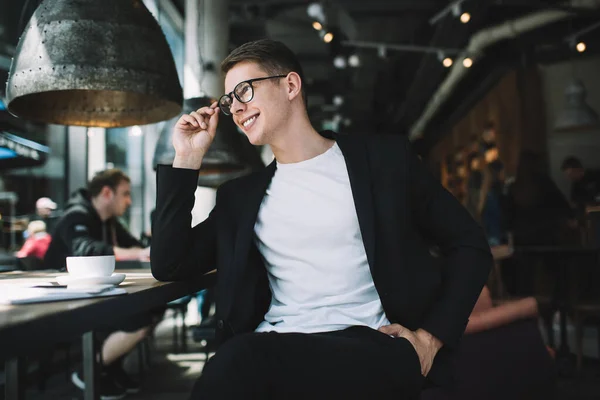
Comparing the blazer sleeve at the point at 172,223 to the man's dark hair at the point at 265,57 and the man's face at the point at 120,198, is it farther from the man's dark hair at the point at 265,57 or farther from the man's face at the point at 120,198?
the man's face at the point at 120,198

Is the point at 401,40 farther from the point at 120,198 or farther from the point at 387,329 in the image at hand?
the point at 387,329

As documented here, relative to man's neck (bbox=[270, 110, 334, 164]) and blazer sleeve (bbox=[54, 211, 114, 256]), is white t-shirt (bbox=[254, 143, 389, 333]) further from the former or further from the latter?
blazer sleeve (bbox=[54, 211, 114, 256])

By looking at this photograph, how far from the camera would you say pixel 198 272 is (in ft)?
6.42

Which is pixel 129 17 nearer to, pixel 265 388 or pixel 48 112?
pixel 48 112

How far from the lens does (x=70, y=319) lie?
4.01 feet

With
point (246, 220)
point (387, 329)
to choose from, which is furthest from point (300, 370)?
point (246, 220)

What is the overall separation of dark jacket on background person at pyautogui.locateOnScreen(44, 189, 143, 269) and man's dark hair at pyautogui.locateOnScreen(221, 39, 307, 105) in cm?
220

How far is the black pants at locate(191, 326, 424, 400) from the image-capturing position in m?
1.22

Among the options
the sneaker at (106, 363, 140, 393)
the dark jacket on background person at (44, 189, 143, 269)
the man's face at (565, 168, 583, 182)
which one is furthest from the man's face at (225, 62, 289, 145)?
the man's face at (565, 168, 583, 182)

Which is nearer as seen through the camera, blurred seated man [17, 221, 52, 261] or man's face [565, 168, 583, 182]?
blurred seated man [17, 221, 52, 261]

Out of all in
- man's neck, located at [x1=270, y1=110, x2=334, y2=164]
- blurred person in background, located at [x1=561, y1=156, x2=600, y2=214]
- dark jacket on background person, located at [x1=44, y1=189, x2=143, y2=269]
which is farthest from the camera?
blurred person in background, located at [x1=561, y1=156, x2=600, y2=214]

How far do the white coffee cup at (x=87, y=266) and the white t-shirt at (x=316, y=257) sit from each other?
0.43 metres

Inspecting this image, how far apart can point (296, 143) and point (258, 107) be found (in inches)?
6.2

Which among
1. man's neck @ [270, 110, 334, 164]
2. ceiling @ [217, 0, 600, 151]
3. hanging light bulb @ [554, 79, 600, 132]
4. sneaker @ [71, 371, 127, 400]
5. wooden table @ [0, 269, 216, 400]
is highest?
ceiling @ [217, 0, 600, 151]
